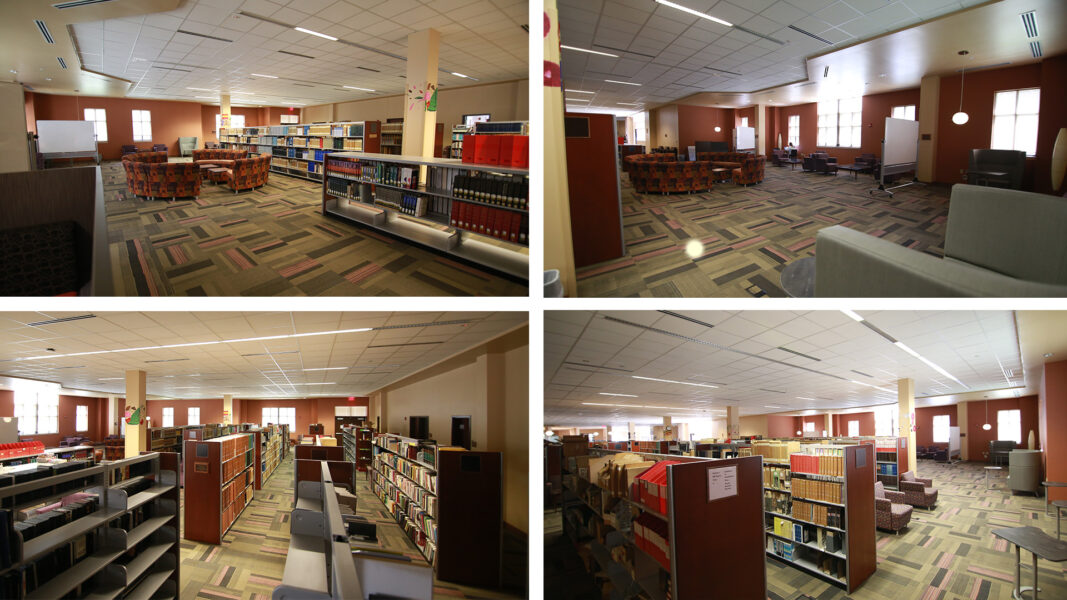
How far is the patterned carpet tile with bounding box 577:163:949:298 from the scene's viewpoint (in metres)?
2.30

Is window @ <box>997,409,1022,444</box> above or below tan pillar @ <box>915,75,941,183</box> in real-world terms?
below

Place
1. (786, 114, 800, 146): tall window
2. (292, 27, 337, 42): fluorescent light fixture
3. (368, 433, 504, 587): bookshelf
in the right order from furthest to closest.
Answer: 1. (292, 27, 337, 42): fluorescent light fixture
2. (786, 114, 800, 146): tall window
3. (368, 433, 504, 587): bookshelf

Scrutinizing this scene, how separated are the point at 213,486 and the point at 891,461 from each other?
856 cm

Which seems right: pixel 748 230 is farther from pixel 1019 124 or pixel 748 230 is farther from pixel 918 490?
pixel 918 490

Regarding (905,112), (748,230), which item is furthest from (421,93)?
(905,112)

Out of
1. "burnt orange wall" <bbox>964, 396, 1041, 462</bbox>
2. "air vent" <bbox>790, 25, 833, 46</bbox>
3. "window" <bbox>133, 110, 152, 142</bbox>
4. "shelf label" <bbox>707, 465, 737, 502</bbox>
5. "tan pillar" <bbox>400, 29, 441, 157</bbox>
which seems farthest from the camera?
"window" <bbox>133, 110, 152, 142</bbox>

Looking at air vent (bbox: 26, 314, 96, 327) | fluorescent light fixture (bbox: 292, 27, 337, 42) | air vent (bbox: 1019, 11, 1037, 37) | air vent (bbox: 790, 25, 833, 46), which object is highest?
fluorescent light fixture (bbox: 292, 27, 337, 42)

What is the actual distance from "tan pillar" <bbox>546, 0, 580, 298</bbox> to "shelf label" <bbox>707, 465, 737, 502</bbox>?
1.32 m

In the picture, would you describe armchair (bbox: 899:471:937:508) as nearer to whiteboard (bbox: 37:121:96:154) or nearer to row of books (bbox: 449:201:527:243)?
row of books (bbox: 449:201:527:243)

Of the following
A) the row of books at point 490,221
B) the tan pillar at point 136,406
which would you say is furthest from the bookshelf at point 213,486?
the row of books at point 490,221

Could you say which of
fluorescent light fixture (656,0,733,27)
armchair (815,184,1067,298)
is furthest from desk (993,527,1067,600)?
fluorescent light fixture (656,0,733,27)

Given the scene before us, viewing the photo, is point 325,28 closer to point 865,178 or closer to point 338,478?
point 338,478

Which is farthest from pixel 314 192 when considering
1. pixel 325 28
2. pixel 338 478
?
pixel 338 478

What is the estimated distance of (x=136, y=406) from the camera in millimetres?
3002
